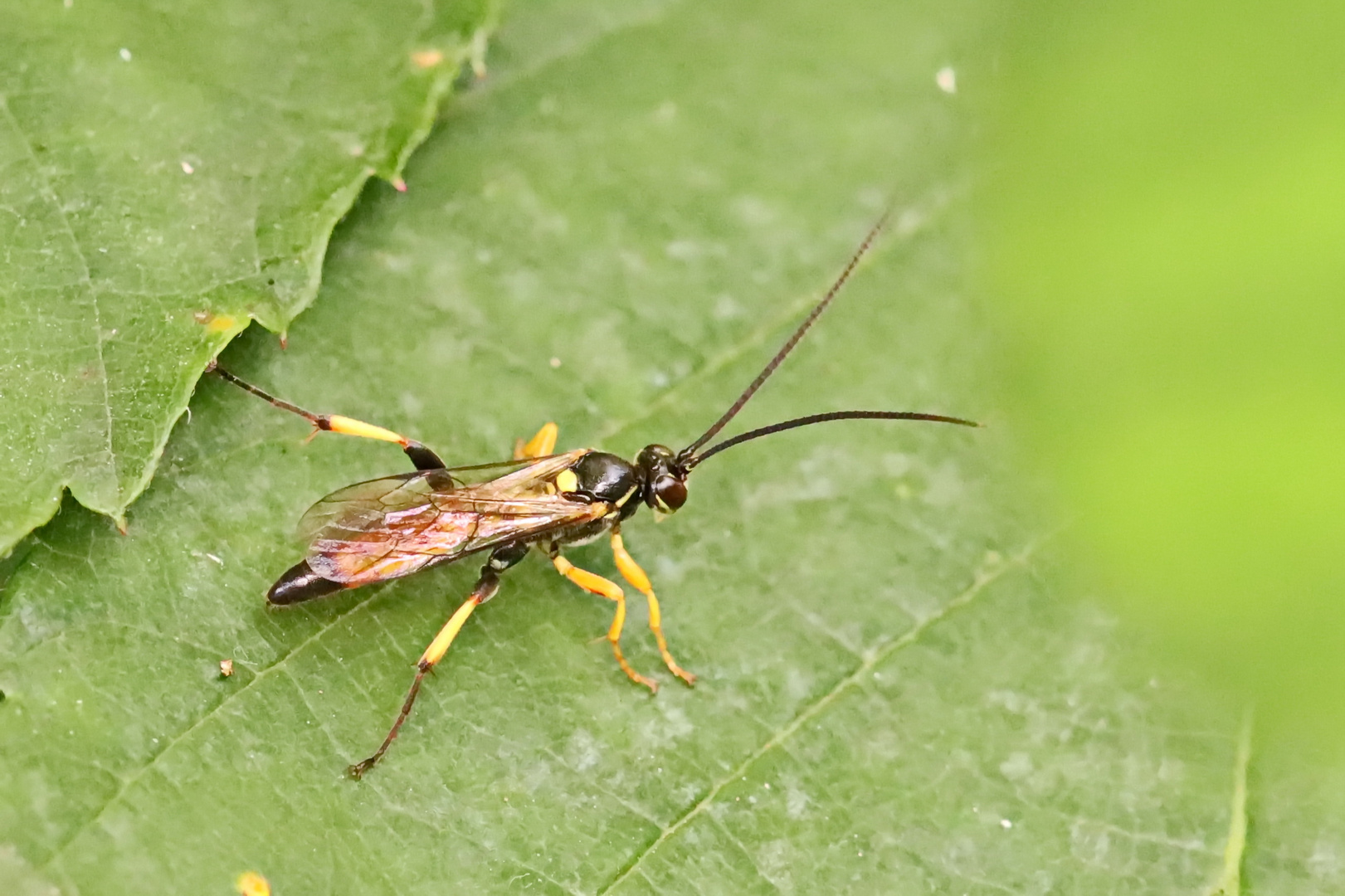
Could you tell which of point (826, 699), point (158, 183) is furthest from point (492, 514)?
point (158, 183)

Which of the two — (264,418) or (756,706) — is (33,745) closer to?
(264,418)

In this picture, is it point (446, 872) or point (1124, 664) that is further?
point (1124, 664)

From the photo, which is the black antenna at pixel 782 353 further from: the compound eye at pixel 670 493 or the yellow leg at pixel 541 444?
the yellow leg at pixel 541 444

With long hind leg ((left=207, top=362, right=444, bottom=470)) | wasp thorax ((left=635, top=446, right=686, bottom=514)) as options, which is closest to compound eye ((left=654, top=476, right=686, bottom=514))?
wasp thorax ((left=635, top=446, right=686, bottom=514))

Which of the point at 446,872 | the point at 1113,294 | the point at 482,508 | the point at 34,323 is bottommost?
the point at 446,872

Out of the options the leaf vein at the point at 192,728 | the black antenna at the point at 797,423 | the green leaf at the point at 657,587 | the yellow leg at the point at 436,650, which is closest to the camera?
the leaf vein at the point at 192,728

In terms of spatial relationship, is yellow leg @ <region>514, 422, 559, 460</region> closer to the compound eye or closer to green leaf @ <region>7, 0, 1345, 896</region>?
green leaf @ <region>7, 0, 1345, 896</region>

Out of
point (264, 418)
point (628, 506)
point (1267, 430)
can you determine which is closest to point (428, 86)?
point (264, 418)

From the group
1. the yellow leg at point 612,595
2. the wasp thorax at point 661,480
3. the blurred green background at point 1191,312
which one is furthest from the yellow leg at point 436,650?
the blurred green background at point 1191,312
